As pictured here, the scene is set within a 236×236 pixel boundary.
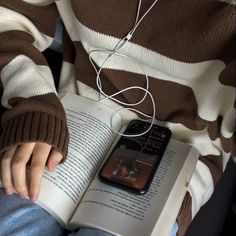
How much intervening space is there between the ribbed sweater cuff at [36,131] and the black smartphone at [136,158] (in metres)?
0.08

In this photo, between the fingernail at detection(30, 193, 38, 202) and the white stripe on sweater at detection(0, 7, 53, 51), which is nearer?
the fingernail at detection(30, 193, 38, 202)

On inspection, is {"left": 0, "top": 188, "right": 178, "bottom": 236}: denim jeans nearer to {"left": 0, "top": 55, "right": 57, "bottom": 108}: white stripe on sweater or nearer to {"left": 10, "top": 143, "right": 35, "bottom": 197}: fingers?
{"left": 10, "top": 143, "right": 35, "bottom": 197}: fingers

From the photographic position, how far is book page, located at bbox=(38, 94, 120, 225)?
2.20ft

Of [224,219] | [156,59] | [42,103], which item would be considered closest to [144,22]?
[156,59]

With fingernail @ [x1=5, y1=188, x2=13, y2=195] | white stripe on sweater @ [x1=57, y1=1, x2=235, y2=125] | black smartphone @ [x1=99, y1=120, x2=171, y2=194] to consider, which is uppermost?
white stripe on sweater @ [x1=57, y1=1, x2=235, y2=125]

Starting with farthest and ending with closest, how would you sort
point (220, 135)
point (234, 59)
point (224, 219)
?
point (224, 219), point (220, 135), point (234, 59)

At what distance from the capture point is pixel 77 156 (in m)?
0.71

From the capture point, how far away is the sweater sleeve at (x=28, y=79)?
2.21 feet

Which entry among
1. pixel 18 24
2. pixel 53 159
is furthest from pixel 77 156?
pixel 18 24

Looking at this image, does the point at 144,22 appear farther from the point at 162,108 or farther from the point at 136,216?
the point at 136,216

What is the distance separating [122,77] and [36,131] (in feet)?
0.58

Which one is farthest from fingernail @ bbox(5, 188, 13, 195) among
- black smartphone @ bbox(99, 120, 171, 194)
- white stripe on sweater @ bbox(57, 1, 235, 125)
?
white stripe on sweater @ bbox(57, 1, 235, 125)

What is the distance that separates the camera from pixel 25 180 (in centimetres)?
66

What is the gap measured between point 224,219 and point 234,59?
0.36 meters
